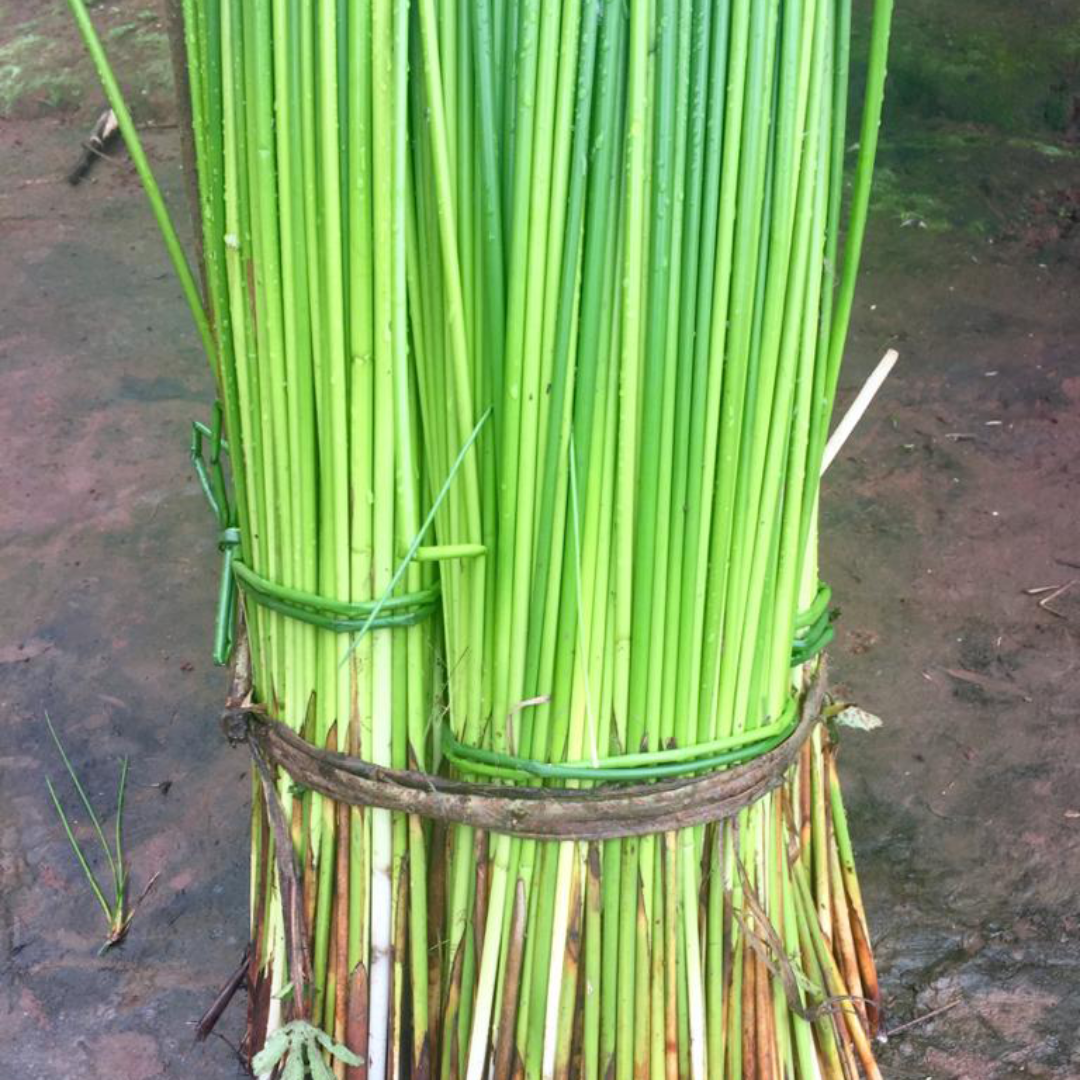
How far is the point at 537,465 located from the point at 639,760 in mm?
257

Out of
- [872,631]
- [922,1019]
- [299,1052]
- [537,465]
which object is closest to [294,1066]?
[299,1052]

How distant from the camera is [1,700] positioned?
248 cm

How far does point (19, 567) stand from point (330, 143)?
82.9 inches

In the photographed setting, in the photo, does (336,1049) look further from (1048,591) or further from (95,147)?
(95,147)

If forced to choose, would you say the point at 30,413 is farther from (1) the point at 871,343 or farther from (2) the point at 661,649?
(2) the point at 661,649

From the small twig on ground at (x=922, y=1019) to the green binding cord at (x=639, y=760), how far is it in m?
0.73

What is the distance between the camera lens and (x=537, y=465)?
1062 millimetres

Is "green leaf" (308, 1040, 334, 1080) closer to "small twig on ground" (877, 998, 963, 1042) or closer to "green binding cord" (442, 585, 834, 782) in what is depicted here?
"green binding cord" (442, 585, 834, 782)

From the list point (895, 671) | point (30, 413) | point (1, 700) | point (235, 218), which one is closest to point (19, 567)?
point (1, 700)

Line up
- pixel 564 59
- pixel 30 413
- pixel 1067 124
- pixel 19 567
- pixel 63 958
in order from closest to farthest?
pixel 564 59
pixel 63 958
pixel 19 567
pixel 30 413
pixel 1067 124

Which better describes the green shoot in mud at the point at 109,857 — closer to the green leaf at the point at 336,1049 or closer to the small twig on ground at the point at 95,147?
the green leaf at the point at 336,1049

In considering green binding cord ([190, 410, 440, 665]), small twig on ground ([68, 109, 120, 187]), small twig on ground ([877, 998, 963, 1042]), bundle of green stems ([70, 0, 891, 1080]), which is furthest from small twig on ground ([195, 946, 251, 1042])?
small twig on ground ([68, 109, 120, 187])

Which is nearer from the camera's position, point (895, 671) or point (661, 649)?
point (661, 649)

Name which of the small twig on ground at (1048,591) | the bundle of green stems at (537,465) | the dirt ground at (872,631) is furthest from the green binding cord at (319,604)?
the small twig on ground at (1048,591)
